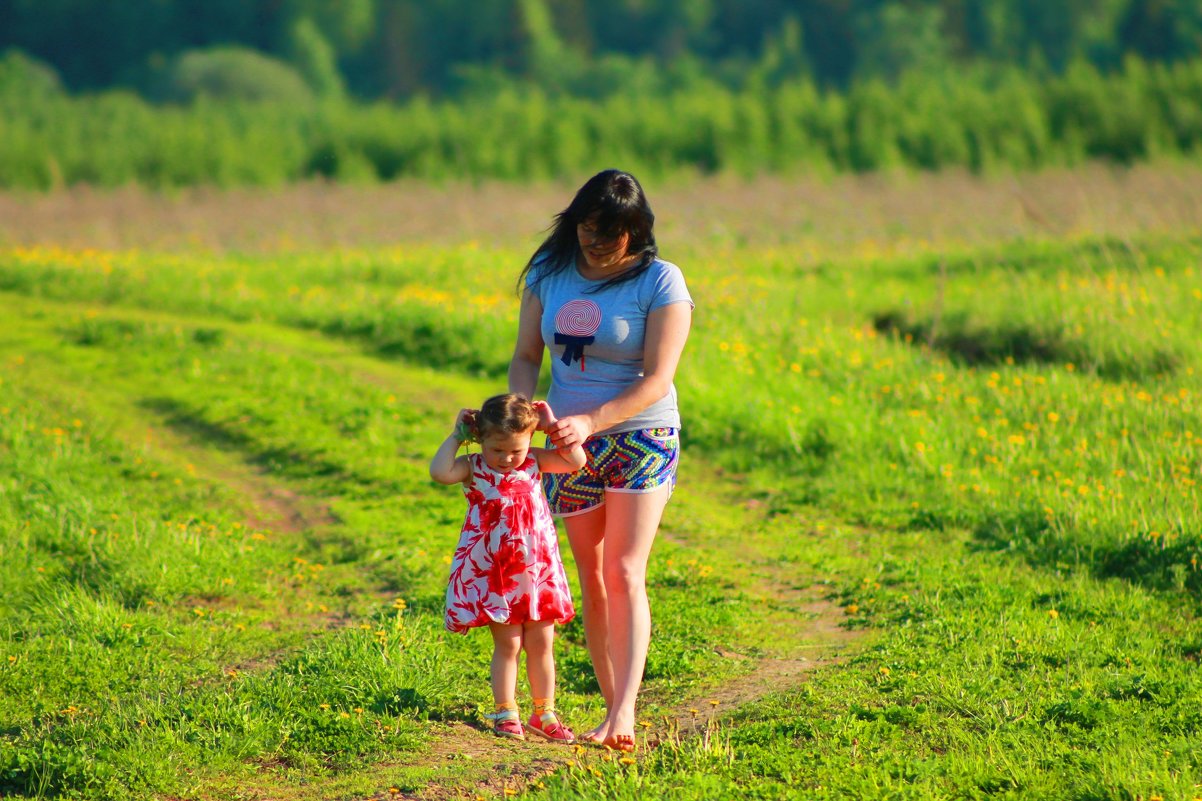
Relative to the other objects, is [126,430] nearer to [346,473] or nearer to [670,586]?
[346,473]

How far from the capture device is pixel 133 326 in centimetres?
1239

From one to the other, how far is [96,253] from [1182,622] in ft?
53.3

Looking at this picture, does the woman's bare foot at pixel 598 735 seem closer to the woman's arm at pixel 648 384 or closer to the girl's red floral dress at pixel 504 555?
the girl's red floral dress at pixel 504 555

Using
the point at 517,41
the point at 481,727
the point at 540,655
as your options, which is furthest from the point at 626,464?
the point at 517,41

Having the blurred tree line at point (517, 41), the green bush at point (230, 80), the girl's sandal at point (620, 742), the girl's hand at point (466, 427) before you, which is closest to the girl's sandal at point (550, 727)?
the girl's sandal at point (620, 742)

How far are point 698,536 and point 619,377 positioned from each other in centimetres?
334

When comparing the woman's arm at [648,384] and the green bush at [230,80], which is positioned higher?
the green bush at [230,80]

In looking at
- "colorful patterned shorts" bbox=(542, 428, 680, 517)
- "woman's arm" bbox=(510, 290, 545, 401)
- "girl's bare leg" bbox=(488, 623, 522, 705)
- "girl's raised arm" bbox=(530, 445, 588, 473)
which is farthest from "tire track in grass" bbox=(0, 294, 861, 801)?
"woman's arm" bbox=(510, 290, 545, 401)

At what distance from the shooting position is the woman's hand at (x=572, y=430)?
414 cm

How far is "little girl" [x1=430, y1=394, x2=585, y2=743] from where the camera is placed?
4.44 metres

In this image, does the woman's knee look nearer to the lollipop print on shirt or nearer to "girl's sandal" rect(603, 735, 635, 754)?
Result: "girl's sandal" rect(603, 735, 635, 754)

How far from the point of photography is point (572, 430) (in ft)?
13.6

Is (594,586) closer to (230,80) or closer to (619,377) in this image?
(619,377)

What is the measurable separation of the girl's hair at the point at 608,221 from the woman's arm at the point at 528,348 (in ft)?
0.38
